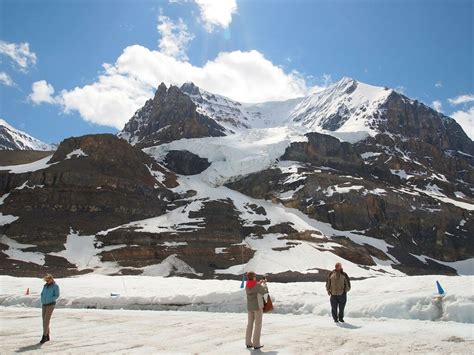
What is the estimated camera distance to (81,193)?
108 m

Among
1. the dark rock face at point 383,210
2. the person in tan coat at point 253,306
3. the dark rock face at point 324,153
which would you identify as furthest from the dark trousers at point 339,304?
the dark rock face at point 324,153

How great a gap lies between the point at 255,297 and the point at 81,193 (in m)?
102

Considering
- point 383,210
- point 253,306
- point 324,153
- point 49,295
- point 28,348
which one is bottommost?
point 28,348

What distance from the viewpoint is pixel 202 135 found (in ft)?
646

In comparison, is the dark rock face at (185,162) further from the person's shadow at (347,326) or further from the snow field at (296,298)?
the person's shadow at (347,326)

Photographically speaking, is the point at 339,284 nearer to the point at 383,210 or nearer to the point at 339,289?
the point at 339,289

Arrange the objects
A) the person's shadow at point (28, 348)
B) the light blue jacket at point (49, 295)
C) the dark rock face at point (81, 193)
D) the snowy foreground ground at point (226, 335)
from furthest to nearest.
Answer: the dark rock face at point (81, 193) → the light blue jacket at point (49, 295) → the person's shadow at point (28, 348) → the snowy foreground ground at point (226, 335)

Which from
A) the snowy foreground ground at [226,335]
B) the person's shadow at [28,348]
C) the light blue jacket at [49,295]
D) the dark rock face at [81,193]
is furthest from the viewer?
the dark rock face at [81,193]

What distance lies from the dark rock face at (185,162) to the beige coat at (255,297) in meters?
154

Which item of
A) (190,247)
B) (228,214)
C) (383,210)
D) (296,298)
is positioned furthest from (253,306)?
(383,210)

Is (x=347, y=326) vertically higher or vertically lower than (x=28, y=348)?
lower

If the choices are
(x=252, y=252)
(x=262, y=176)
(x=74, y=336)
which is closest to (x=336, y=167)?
(x=262, y=176)

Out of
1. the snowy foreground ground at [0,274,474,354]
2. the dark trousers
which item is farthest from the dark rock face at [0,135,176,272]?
the dark trousers

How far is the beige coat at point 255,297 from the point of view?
1236 cm
